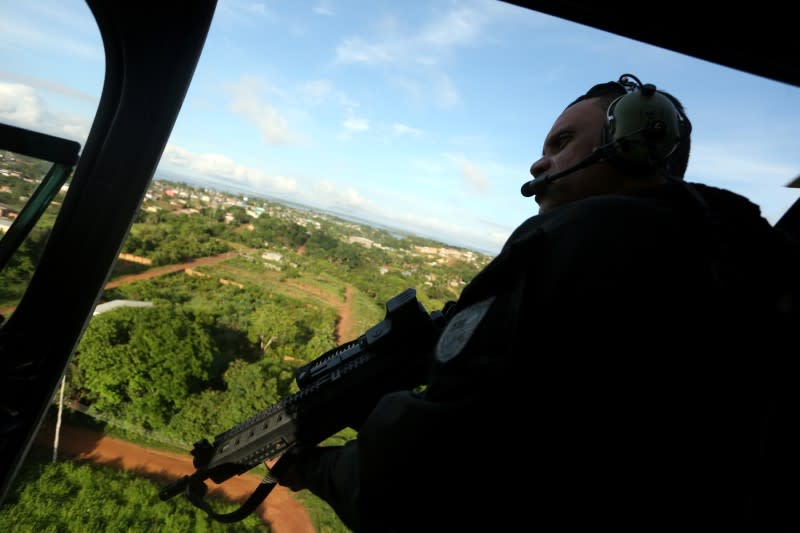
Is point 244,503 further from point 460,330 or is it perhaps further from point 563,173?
point 563,173

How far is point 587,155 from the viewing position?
807 mm

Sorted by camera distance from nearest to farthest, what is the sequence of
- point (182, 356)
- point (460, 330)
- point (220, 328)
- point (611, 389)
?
1. point (611, 389)
2. point (460, 330)
3. point (182, 356)
4. point (220, 328)

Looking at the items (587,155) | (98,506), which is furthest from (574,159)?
(98,506)

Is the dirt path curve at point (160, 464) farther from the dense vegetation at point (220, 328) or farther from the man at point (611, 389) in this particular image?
the man at point (611, 389)

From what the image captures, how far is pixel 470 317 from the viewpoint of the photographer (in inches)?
22.5

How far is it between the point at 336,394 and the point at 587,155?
0.76 m

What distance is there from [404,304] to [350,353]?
0.68ft

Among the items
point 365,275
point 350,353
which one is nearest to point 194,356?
point 365,275

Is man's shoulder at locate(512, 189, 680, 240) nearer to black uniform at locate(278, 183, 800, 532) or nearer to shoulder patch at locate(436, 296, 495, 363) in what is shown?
black uniform at locate(278, 183, 800, 532)

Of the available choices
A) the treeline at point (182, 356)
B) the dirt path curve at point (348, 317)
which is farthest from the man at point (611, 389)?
the treeline at point (182, 356)

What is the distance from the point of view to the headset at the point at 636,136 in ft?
2.39

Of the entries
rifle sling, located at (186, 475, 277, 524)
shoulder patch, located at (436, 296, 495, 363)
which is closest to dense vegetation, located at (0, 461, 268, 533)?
rifle sling, located at (186, 475, 277, 524)

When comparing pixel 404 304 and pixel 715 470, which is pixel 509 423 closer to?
pixel 715 470

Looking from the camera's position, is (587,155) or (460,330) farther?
(587,155)
